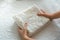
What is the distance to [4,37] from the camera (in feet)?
2.82

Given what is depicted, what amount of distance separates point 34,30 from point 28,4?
288 mm

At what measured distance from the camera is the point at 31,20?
903mm

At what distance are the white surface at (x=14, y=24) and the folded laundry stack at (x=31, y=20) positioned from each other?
1.5 inches

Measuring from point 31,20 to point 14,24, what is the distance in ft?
0.40

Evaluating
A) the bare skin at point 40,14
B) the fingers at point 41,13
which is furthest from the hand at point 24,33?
the fingers at point 41,13

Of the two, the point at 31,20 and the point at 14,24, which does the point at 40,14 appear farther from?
the point at 14,24

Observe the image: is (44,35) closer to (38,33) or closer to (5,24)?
(38,33)

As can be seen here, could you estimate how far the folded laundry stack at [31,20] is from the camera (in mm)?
862

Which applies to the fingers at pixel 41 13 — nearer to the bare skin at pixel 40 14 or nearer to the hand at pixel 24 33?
the bare skin at pixel 40 14

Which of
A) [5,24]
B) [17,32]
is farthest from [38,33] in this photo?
[5,24]

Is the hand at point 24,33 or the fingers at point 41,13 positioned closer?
the hand at point 24,33

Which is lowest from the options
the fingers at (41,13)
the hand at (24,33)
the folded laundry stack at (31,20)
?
the hand at (24,33)

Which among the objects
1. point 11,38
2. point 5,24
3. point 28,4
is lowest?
point 11,38

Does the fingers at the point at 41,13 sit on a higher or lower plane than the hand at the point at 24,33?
higher
